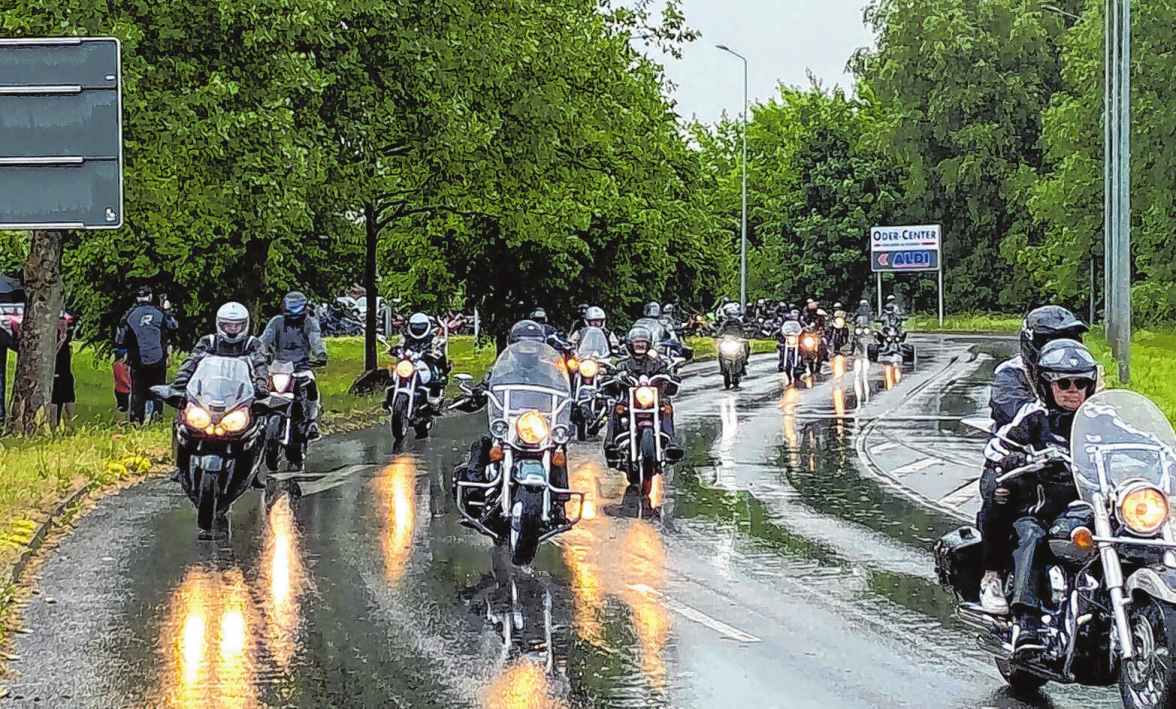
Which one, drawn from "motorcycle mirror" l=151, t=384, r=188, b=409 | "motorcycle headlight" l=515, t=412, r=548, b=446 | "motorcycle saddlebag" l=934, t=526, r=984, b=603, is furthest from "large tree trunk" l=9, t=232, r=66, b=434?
"motorcycle saddlebag" l=934, t=526, r=984, b=603

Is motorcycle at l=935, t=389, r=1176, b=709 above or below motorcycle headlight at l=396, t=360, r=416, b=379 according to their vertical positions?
below

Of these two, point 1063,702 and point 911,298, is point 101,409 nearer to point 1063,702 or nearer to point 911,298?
point 1063,702

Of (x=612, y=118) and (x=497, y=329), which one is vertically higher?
(x=612, y=118)

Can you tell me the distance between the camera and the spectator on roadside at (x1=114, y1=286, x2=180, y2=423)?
19.1 m

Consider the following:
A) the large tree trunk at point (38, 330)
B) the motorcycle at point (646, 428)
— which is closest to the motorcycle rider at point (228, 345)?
the motorcycle at point (646, 428)

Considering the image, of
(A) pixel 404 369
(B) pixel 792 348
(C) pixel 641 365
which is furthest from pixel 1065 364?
(B) pixel 792 348

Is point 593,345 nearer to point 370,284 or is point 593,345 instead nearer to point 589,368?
point 589,368

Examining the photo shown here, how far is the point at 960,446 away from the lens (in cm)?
1881

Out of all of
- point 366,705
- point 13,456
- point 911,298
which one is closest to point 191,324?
point 13,456

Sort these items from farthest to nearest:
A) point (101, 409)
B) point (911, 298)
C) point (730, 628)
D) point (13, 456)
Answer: point (911, 298), point (101, 409), point (13, 456), point (730, 628)

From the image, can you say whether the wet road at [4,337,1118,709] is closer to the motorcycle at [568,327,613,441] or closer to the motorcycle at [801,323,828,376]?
the motorcycle at [568,327,613,441]

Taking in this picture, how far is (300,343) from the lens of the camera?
15664mm

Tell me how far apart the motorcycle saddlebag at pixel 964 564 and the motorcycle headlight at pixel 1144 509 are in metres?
1.36

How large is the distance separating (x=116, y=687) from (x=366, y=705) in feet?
3.95
